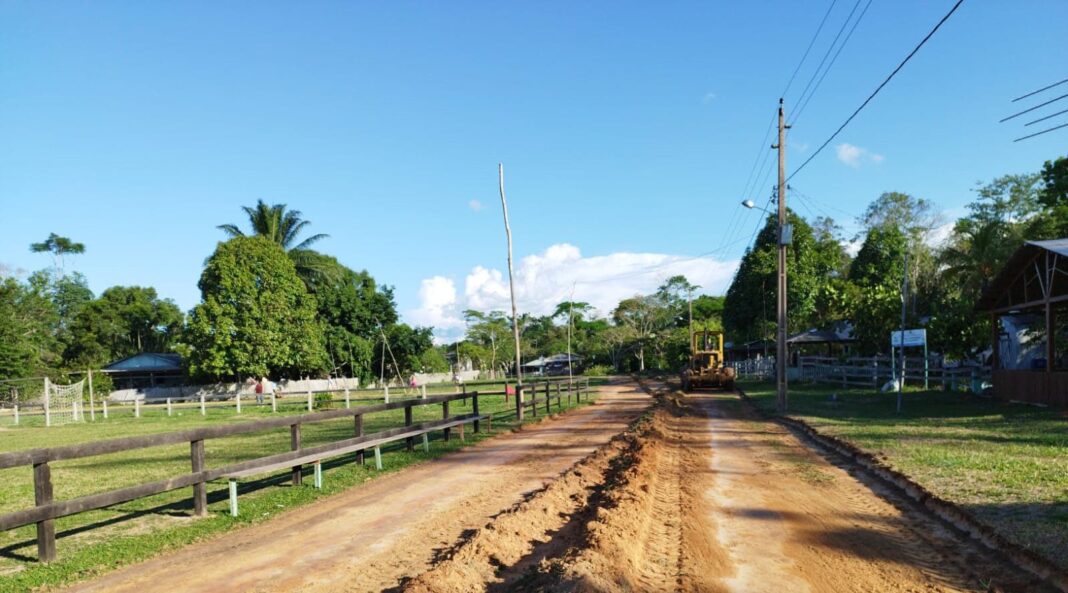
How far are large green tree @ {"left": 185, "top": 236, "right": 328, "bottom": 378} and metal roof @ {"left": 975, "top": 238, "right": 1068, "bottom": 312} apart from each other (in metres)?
41.9

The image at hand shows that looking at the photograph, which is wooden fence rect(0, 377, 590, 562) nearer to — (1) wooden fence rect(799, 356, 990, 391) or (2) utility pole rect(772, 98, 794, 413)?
(2) utility pole rect(772, 98, 794, 413)

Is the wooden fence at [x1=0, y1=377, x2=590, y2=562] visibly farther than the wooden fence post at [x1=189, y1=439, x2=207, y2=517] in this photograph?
No

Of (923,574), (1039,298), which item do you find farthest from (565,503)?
(1039,298)

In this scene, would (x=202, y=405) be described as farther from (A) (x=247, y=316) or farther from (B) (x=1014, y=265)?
(B) (x=1014, y=265)

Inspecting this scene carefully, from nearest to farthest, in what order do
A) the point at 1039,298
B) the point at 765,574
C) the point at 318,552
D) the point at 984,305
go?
the point at 765,574 → the point at 318,552 → the point at 1039,298 → the point at 984,305

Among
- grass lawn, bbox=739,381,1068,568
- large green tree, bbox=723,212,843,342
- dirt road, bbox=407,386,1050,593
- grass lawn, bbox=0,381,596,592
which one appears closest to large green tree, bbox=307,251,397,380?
large green tree, bbox=723,212,843,342

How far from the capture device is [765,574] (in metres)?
5.23

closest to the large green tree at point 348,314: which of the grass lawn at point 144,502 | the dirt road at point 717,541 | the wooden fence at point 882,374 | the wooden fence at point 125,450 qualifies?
the wooden fence at point 882,374

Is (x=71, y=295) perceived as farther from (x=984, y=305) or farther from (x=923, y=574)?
(x=923, y=574)

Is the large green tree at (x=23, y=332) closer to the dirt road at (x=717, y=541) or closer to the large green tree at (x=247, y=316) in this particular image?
the large green tree at (x=247, y=316)

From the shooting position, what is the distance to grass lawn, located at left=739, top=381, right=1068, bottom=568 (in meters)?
6.49

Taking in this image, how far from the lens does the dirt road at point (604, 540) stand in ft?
16.8

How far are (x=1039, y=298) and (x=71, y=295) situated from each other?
8220 cm

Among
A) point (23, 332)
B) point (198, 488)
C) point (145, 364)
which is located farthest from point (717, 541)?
point (145, 364)
